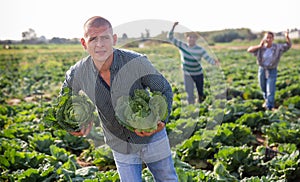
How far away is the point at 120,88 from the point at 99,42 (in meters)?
0.39

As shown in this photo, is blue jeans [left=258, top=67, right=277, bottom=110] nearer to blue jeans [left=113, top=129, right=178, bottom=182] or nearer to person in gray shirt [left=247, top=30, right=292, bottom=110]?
person in gray shirt [left=247, top=30, right=292, bottom=110]

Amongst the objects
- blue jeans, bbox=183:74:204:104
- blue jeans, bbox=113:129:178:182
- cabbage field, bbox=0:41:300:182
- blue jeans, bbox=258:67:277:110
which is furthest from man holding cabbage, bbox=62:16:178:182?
blue jeans, bbox=258:67:277:110

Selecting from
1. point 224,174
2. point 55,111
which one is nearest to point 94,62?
point 55,111

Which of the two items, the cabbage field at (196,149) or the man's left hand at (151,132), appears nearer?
the man's left hand at (151,132)

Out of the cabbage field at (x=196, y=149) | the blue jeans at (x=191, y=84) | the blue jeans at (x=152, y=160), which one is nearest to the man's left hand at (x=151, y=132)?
the blue jeans at (x=152, y=160)

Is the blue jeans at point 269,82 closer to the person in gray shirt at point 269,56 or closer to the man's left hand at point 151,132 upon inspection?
the person in gray shirt at point 269,56

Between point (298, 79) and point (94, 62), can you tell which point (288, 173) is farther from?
point (298, 79)

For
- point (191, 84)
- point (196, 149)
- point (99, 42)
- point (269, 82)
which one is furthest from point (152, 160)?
point (269, 82)

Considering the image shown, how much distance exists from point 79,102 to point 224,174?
7.25ft

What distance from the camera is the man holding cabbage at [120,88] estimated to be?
267 cm

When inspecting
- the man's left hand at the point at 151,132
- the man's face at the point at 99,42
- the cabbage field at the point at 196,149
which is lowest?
the cabbage field at the point at 196,149

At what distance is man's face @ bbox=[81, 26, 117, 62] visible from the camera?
8.61ft

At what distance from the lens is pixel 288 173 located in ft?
15.0

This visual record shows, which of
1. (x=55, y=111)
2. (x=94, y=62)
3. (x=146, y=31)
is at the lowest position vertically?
(x=55, y=111)
